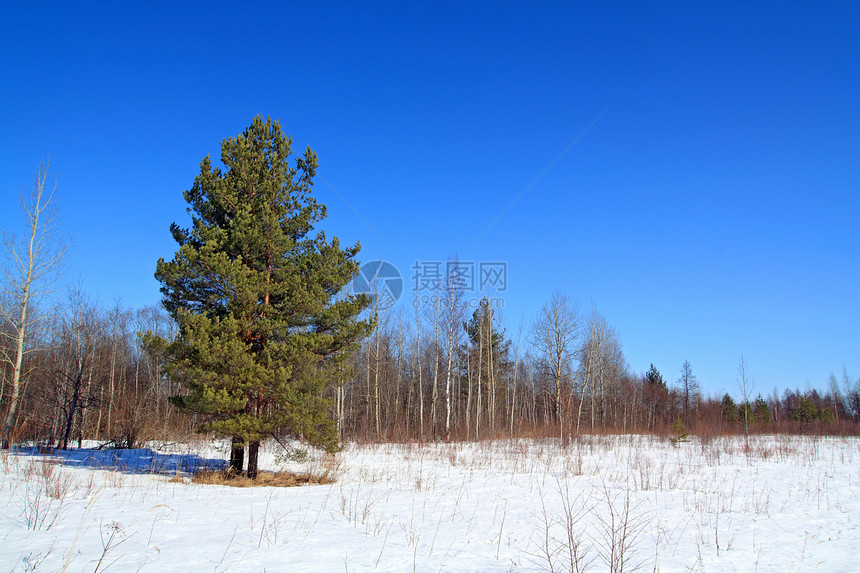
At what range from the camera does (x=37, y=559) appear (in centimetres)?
410

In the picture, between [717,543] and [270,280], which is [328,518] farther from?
[270,280]

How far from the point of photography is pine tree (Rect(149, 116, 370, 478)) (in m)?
9.99

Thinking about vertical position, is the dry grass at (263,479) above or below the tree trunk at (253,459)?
below

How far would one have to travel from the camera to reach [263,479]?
11289 millimetres

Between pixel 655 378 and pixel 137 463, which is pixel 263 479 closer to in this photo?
pixel 137 463

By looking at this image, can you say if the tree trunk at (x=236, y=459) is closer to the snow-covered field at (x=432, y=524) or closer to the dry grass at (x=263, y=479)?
the dry grass at (x=263, y=479)

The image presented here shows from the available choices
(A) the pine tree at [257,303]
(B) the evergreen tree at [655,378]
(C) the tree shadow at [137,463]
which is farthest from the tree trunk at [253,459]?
(B) the evergreen tree at [655,378]

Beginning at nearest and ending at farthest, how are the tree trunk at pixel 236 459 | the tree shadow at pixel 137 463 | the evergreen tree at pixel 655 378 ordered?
1. the tree trunk at pixel 236 459
2. the tree shadow at pixel 137 463
3. the evergreen tree at pixel 655 378

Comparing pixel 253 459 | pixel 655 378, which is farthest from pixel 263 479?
pixel 655 378

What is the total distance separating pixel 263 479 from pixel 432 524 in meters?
6.61

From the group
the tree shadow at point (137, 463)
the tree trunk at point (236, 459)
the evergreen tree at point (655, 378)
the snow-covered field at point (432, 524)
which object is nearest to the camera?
the snow-covered field at point (432, 524)

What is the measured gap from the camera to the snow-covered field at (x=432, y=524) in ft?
14.7

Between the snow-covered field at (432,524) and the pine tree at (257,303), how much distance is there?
1.56 metres

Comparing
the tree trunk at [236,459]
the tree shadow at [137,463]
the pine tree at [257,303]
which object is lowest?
the tree shadow at [137,463]
